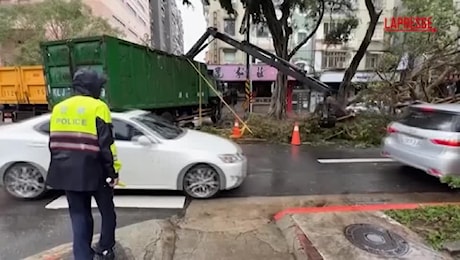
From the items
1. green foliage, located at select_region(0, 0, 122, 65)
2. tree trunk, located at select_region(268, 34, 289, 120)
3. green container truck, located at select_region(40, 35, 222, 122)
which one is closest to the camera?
green container truck, located at select_region(40, 35, 222, 122)

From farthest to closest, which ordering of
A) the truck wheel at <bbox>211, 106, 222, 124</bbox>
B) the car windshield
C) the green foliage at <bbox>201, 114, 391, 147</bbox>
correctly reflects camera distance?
the truck wheel at <bbox>211, 106, 222, 124</bbox>
the green foliage at <bbox>201, 114, 391, 147</bbox>
the car windshield

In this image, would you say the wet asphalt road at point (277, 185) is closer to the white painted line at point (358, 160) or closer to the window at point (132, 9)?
the white painted line at point (358, 160)

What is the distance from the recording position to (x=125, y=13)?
2311 inches

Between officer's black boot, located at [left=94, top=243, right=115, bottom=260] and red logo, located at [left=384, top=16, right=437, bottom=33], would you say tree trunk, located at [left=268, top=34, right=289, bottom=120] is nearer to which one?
red logo, located at [left=384, top=16, right=437, bottom=33]

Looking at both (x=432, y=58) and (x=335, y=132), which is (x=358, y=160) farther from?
(x=432, y=58)

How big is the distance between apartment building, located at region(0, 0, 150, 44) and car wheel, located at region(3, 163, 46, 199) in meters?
22.1

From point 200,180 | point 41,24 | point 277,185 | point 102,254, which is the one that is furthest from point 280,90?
point 41,24

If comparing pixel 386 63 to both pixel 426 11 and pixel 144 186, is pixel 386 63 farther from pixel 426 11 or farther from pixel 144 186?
pixel 144 186

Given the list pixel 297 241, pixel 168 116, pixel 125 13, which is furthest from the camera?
pixel 125 13

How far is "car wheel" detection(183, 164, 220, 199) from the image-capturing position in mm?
5633

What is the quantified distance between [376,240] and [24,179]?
5046 millimetres

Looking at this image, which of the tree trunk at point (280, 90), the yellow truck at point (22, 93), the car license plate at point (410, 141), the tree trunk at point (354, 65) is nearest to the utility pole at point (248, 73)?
the tree trunk at point (280, 90)

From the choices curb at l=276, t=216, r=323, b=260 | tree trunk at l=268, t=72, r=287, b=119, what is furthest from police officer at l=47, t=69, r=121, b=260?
tree trunk at l=268, t=72, r=287, b=119

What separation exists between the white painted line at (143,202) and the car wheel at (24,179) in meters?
0.38
